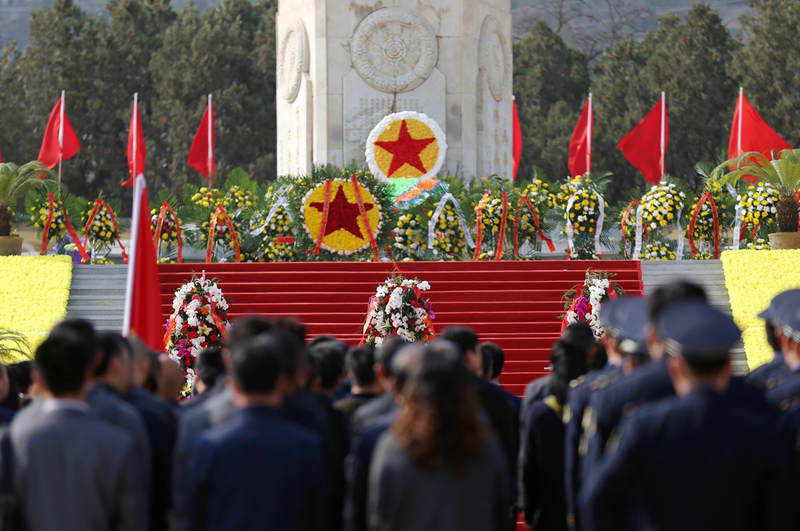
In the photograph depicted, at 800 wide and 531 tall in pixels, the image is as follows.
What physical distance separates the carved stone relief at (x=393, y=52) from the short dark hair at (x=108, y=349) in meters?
15.1

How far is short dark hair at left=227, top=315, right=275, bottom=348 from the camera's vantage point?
12.5ft

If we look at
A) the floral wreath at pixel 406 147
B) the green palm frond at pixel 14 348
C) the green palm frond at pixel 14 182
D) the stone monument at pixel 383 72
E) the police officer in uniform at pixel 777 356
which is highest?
the stone monument at pixel 383 72

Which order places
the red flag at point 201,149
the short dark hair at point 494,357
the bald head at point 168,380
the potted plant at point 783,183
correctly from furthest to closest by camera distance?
the red flag at point 201,149
the potted plant at point 783,183
the short dark hair at point 494,357
the bald head at point 168,380

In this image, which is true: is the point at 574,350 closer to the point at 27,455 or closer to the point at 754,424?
the point at 754,424

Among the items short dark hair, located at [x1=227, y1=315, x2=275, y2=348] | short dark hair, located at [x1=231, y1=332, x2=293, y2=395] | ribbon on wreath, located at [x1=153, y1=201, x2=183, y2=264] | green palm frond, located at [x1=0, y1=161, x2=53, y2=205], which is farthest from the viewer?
green palm frond, located at [x1=0, y1=161, x2=53, y2=205]

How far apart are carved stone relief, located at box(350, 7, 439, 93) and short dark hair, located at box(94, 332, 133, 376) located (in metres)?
15.1

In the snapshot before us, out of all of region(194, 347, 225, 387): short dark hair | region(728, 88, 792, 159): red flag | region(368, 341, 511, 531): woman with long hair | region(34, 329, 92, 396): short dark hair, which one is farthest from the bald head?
region(728, 88, 792, 159): red flag

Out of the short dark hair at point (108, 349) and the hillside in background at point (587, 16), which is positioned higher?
the hillside in background at point (587, 16)

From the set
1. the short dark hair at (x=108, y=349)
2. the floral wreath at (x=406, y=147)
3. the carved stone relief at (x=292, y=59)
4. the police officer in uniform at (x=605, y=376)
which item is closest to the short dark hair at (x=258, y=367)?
the short dark hair at (x=108, y=349)

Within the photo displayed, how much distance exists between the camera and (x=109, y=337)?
13.1 feet

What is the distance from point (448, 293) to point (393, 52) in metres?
6.61

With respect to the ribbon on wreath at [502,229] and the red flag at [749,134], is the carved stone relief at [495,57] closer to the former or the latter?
the ribbon on wreath at [502,229]

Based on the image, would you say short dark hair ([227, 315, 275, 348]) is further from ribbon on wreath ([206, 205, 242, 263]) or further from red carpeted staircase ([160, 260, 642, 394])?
ribbon on wreath ([206, 205, 242, 263])

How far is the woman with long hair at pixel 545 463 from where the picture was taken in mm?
4855
